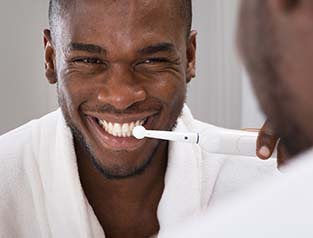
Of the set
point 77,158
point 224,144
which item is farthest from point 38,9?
point 224,144

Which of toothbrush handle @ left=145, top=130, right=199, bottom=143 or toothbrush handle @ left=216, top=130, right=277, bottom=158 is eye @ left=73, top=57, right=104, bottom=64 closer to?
toothbrush handle @ left=145, top=130, right=199, bottom=143

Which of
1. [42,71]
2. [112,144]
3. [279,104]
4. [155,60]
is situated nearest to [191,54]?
[155,60]

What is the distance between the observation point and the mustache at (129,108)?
3.07 ft

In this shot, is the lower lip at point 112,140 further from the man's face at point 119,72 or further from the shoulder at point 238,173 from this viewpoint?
the shoulder at point 238,173

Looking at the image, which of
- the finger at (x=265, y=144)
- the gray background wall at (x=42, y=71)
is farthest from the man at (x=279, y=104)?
the gray background wall at (x=42, y=71)

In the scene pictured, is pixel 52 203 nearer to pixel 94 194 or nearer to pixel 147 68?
pixel 94 194

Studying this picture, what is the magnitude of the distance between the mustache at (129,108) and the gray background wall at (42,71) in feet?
1.95

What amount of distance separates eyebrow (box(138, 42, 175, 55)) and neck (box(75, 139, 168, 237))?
0.18 m

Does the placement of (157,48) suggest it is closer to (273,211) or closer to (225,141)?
(225,141)

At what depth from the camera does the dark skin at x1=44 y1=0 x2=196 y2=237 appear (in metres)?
0.94

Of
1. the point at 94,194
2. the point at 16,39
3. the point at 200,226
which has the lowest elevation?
the point at 94,194

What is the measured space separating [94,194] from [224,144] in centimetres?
38

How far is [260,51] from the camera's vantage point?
0.85ft

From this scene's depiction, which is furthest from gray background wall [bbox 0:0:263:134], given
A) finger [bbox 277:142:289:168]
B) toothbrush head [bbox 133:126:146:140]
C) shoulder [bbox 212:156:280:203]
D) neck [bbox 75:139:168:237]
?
finger [bbox 277:142:289:168]
